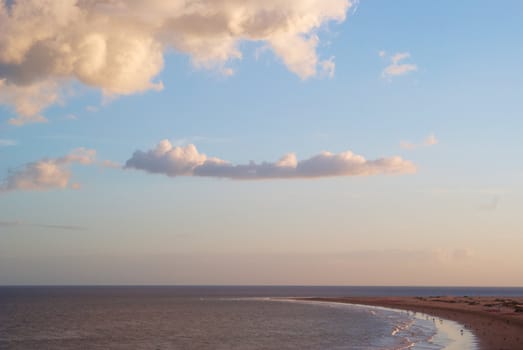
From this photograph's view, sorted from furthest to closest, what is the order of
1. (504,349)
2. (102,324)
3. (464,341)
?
(102,324), (464,341), (504,349)

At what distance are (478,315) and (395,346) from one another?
1650 inches

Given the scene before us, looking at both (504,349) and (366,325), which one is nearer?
(504,349)

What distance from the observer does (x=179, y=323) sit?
91.1 m

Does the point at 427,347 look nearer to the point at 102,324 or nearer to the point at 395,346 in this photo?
the point at 395,346

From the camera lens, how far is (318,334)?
70.8m

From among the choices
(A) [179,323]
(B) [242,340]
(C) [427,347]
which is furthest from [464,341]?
(A) [179,323]

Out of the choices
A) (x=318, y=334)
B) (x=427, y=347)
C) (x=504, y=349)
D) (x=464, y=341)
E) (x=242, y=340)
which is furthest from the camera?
(x=318, y=334)

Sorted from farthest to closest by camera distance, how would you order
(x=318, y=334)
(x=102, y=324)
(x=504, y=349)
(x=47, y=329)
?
(x=102, y=324) < (x=47, y=329) < (x=318, y=334) < (x=504, y=349)

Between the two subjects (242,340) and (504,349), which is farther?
(242,340)

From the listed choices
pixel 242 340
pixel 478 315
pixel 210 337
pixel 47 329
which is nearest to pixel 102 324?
pixel 47 329

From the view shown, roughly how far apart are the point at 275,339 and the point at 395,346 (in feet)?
48.1

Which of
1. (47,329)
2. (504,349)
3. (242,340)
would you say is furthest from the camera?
(47,329)

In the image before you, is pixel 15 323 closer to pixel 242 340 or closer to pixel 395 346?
pixel 242 340

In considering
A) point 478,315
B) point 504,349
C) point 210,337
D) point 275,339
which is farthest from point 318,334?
point 478,315
